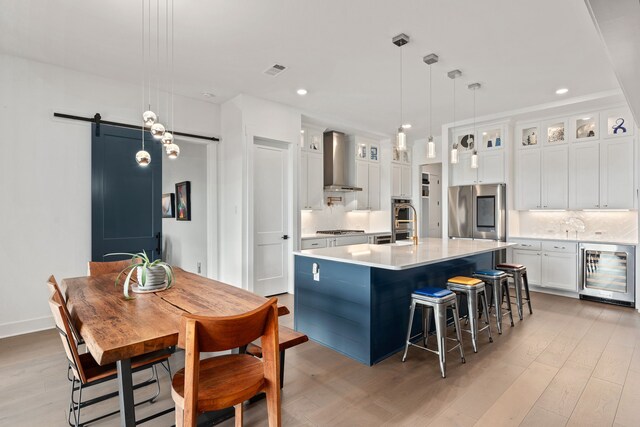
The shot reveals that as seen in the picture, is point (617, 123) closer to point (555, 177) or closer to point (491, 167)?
point (555, 177)

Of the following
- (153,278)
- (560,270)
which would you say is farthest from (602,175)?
(153,278)

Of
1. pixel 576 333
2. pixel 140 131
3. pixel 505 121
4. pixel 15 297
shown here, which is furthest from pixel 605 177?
pixel 15 297

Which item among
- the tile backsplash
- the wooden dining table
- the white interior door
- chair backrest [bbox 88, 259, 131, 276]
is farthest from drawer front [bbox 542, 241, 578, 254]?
chair backrest [bbox 88, 259, 131, 276]

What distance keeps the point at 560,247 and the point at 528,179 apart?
49.1 inches

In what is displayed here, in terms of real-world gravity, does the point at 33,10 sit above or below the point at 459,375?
above

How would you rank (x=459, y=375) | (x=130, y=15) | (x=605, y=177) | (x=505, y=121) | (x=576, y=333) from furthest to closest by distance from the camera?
1. (x=505, y=121)
2. (x=605, y=177)
3. (x=576, y=333)
4. (x=130, y=15)
5. (x=459, y=375)

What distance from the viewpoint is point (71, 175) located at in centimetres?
384

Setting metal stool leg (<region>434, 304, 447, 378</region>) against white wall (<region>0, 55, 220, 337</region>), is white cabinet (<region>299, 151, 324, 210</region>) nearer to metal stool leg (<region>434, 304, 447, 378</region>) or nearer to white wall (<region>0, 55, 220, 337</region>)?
white wall (<region>0, 55, 220, 337</region>)

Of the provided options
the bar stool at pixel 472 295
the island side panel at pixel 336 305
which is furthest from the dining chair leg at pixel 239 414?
the bar stool at pixel 472 295

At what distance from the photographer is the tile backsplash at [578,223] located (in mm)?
4961

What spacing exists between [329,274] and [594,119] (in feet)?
16.3

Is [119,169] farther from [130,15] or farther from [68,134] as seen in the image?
[130,15]

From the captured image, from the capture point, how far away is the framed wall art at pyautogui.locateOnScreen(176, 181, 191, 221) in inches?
237

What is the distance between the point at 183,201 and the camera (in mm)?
6172
